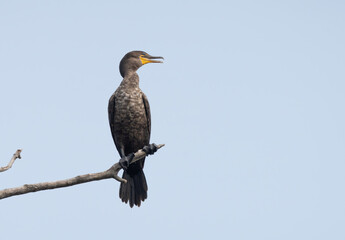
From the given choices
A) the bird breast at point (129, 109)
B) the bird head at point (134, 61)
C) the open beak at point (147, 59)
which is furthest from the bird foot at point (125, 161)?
the open beak at point (147, 59)

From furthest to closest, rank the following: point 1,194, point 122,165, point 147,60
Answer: point 147,60
point 122,165
point 1,194

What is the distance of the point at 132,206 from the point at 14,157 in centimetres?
269

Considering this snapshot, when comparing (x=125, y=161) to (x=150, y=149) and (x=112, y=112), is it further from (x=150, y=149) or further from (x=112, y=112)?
(x=112, y=112)

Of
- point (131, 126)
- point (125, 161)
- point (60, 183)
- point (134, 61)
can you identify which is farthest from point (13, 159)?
point (134, 61)

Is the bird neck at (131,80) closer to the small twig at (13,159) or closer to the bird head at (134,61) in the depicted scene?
the bird head at (134,61)

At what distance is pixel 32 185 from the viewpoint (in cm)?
582

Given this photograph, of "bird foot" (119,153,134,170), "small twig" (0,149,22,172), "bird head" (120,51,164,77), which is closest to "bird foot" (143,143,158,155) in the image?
"bird foot" (119,153,134,170)

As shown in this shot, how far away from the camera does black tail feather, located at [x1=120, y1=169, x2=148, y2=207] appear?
8297mm

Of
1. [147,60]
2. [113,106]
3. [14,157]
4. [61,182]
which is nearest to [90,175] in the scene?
[61,182]

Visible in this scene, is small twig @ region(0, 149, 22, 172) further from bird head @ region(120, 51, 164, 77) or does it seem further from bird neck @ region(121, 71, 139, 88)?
bird head @ region(120, 51, 164, 77)

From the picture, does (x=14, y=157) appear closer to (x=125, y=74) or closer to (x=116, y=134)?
(x=116, y=134)

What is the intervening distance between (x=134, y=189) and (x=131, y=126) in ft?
3.74

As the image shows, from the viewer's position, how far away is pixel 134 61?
874cm

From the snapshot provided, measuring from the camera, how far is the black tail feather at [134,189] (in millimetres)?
8297
